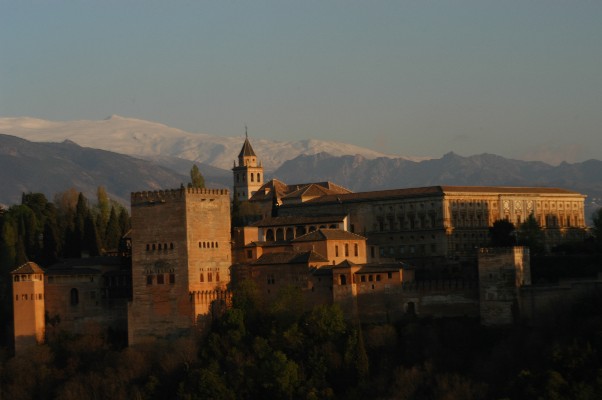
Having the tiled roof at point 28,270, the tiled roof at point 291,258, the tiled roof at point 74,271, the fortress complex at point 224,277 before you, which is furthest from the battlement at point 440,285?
the tiled roof at point 28,270

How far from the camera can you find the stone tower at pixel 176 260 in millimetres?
68312

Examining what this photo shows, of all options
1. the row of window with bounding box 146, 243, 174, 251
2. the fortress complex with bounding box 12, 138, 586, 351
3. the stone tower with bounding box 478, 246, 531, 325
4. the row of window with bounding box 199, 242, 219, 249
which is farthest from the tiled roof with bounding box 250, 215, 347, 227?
the stone tower with bounding box 478, 246, 531, 325

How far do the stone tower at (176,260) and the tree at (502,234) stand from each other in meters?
15.5

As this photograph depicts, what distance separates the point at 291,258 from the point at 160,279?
619cm

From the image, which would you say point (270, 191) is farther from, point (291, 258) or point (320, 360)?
point (320, 360)

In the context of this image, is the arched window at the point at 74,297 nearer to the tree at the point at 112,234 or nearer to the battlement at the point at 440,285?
the tree at the point at 112,234

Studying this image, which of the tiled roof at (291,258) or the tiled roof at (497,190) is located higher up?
the tiled roof at (497,190)

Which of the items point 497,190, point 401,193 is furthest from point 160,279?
point 497,190

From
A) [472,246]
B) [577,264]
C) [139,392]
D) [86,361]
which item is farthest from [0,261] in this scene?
[577,264]

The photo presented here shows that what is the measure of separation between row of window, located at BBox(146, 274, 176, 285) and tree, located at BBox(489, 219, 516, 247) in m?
18.1

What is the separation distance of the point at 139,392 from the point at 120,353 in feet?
11.9

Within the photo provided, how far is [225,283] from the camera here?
229 feet

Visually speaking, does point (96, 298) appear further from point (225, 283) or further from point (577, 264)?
point (577, 264)

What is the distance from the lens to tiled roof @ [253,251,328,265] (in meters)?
68.8
